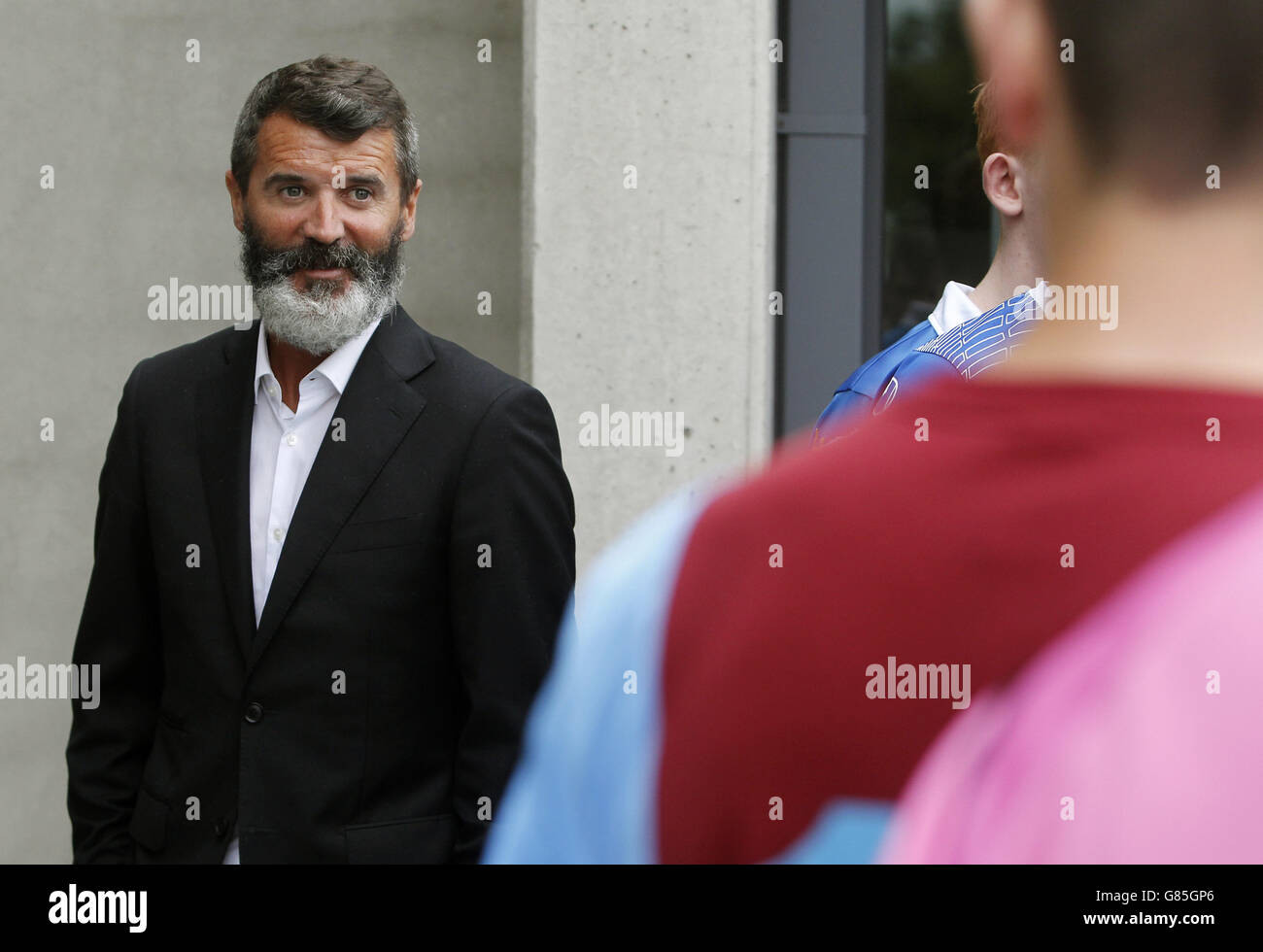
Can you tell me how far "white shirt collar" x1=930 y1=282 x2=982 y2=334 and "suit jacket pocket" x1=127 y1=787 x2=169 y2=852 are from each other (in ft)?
5.16

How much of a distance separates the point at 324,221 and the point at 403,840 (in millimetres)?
1162

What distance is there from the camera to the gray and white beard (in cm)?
266

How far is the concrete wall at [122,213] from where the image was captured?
448 centimetres

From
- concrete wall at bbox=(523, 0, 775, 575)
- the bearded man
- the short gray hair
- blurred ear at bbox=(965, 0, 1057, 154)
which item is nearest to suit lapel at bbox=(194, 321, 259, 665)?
the bearded man

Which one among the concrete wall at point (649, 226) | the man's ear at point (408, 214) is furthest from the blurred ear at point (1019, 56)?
the concrete wall at point (649, 226)

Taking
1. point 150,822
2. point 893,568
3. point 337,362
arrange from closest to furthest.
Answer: point 893,568 → point 150,822 → point 337,362

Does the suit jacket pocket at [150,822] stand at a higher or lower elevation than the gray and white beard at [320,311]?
lower

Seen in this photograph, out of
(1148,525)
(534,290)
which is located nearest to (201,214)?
(534,290)

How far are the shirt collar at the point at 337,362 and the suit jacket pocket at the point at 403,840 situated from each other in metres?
0.76

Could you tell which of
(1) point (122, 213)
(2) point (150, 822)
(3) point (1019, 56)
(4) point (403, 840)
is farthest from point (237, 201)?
(3) point (1019, 56)

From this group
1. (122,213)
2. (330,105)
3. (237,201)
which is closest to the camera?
(330,105)

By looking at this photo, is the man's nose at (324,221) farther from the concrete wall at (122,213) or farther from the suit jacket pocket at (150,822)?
the concrete wall at (122,213)

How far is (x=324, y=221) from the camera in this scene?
2.81 meters

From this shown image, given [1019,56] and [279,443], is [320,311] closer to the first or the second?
[279,443]
